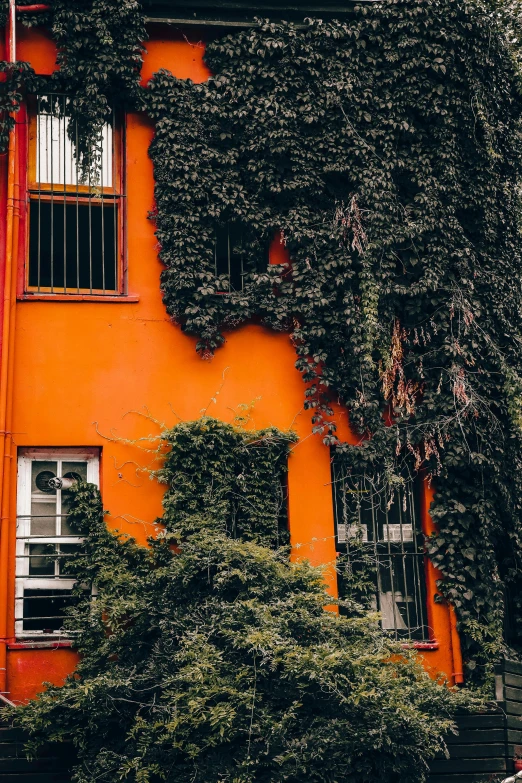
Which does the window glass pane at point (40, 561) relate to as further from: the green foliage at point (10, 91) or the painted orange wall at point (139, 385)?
the green foliage at point (10, 91)

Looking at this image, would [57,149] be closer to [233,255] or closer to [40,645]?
[233,255]

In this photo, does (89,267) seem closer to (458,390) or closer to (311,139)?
(311,139)

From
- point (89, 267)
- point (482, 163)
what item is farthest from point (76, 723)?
point (482, 163)

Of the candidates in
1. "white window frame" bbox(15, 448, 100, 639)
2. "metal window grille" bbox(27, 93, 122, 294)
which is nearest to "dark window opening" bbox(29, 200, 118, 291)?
"metal window grille" bbox(27, 93, 122, 294)

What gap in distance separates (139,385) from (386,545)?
11.0 ft

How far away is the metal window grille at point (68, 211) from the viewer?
13062 millimetres

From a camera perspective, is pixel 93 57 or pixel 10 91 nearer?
pixel 10 91

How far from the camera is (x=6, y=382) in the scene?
12203mm

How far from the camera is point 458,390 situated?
12.9 meters

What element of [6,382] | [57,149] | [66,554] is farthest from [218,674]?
[57,149]

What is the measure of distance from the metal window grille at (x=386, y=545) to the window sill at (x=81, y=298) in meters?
3.01

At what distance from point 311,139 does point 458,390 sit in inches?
134

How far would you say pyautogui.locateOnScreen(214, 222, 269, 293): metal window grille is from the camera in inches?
531

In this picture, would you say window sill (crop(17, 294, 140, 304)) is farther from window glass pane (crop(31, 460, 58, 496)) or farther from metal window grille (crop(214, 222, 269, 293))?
window glass pane (crop(31, 460, 58, 496))
